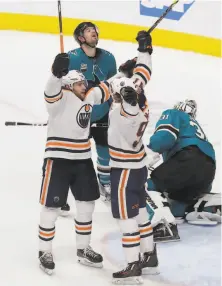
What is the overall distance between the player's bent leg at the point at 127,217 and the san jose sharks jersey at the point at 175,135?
586mm

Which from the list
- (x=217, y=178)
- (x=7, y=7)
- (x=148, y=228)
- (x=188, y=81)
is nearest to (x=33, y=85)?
(x=7, y=7)

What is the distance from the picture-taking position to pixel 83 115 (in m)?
2.58

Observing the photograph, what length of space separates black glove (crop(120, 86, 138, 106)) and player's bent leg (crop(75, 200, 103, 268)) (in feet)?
1.51

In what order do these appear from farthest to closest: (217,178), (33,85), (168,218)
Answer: (33,85), (217,178), (168,218)

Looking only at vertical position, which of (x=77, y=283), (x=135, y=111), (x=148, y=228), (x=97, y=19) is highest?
(x=97, y=19)

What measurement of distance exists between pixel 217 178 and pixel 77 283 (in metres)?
1.64

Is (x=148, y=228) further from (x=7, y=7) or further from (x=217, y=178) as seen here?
(x=7, y=7)

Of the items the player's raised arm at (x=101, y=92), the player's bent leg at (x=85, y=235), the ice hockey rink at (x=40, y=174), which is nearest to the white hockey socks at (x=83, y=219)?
the player's bent leg at (x=85, y=235)

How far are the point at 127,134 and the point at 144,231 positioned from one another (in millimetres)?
402

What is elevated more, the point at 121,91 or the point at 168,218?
the point at 121,91

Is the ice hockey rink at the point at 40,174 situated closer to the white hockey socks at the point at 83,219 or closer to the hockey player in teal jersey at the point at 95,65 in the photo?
→ the white hockey socks at the point at 83,219

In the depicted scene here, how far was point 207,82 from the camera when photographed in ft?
16.1

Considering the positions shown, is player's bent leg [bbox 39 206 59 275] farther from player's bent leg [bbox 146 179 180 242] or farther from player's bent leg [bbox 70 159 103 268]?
player's bent leg [bbox 146 179 180 242]

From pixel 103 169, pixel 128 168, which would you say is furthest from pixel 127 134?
pixel 103 169
